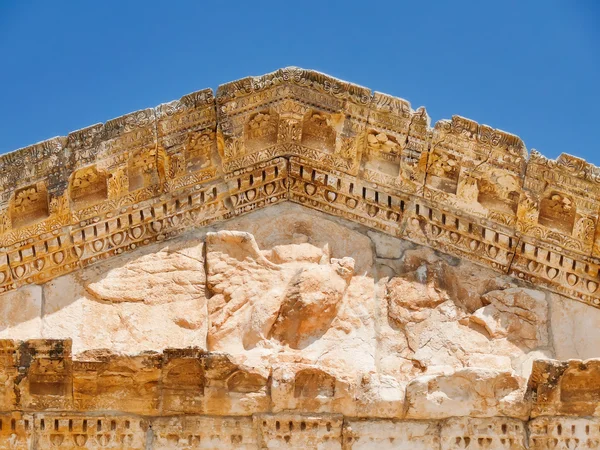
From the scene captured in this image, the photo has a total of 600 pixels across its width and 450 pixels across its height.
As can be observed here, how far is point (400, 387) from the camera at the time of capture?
34.9 ft

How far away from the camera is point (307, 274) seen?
36.6ft

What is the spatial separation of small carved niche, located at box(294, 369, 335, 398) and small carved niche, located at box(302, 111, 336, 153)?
1.90m

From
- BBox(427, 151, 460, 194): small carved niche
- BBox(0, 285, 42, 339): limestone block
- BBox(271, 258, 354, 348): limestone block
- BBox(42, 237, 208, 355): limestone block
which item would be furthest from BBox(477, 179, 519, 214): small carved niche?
→ BBox(0, 285, 42, 339): limestone block

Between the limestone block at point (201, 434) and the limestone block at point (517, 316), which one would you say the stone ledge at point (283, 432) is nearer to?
the limestone block at point (201, 434)

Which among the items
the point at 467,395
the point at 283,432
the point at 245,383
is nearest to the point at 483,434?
the point at 467,395

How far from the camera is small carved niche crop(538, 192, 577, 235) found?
37.0 ft

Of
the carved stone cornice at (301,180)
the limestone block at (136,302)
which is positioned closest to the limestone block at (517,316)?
the carved stone cornice at (301,180)

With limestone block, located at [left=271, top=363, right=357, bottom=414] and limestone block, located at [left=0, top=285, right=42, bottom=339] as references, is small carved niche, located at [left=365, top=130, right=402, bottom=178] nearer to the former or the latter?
limestone block, located at [left=271, top=363, right=357, bottom=414]

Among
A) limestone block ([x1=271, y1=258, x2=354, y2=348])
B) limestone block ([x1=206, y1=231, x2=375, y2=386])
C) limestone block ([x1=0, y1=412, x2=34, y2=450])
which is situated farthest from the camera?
limestone block ([x1=271, y1=258, x2=354, y2=348])

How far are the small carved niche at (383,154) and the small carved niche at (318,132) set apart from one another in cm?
30

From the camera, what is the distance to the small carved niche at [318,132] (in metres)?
11.4

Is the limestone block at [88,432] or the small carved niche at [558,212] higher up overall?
the small carved niche at [558,212]

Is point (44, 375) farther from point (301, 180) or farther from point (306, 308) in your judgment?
point (301, 180)

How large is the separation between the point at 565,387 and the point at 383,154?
A: 2.33 m
